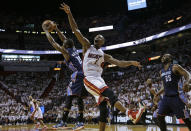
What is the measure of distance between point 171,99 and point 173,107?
0.19 metres

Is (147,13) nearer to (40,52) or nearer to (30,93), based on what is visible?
(40,52)

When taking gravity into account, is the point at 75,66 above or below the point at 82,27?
below

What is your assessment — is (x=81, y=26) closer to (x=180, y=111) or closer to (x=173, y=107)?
(x=173, y=107)

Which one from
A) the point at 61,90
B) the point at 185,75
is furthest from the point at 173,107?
the point at 61,90

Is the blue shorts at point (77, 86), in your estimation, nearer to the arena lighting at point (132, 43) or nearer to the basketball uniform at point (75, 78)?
the basketball uniform at point (75, 78)

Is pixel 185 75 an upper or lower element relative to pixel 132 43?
lower

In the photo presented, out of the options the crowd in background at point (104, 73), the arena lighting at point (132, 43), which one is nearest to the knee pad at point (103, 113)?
the crowd in background at point (104, 73)

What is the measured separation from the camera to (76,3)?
37219mm

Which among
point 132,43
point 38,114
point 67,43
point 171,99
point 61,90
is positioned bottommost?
point 38,114

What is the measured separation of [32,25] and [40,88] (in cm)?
1089

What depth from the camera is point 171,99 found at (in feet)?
16.2

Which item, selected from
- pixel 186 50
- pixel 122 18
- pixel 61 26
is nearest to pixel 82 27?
pixel 61 26

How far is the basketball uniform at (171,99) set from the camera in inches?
189

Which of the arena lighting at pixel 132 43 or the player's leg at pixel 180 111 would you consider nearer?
the player's leg at pixel 180 111
